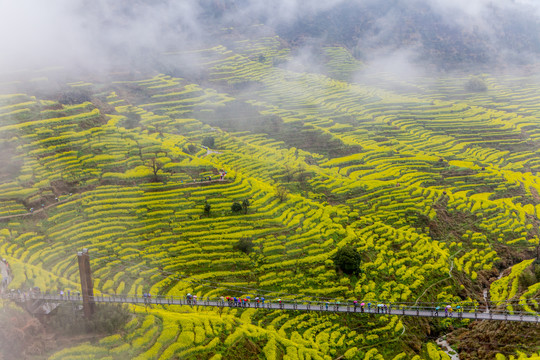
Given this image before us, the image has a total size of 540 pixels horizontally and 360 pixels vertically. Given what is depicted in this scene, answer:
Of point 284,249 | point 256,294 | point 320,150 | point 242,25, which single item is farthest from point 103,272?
point 242,25

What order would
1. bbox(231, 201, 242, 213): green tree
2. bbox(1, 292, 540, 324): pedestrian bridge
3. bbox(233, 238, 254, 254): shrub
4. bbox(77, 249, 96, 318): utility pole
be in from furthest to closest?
bbox(231, 201, 242, 213): green tree → bbox(233, 238, 254, 254): shrub → bbox(1, 292, 540, 324): pedestrian bridge → bbox(77, 249, 96, 318): utility pole

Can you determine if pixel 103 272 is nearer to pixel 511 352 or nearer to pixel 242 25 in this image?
pixel 511 352

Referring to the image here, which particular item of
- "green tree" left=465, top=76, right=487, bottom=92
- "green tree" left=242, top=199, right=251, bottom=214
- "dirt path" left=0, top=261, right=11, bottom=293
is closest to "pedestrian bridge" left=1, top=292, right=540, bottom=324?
"dirt path" left=0, top=261, right=11, bottom=293

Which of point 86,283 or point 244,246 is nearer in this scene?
point 86,283


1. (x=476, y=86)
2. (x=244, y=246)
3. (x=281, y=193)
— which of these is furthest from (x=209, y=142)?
(x=476, y=86)

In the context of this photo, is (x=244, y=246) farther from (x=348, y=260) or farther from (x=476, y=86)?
(x=476, y=86)

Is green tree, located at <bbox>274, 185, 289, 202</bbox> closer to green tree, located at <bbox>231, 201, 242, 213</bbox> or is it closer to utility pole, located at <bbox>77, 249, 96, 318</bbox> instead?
green tree, located at <bbox>231, 201, 242, 213</bbox>
